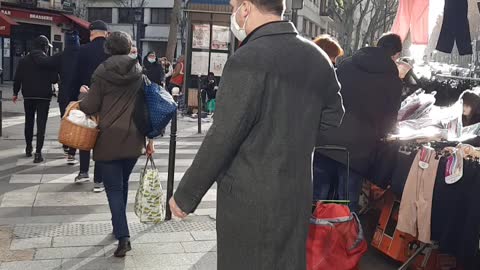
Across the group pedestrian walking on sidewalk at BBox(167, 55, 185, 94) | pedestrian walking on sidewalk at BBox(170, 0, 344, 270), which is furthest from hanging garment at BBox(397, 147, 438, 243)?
pedestrian walking on sidewalk at BBox(167, 55, 185, 94)

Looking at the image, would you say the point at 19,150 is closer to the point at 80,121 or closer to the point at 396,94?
the point at 80,121

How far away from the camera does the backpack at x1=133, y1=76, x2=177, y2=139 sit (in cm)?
453

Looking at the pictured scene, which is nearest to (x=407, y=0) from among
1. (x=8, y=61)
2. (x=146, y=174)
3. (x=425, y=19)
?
(x=425, y=19)

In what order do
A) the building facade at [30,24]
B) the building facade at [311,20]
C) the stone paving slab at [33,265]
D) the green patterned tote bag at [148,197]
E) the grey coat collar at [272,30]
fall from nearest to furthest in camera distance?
1. the grey coat collar at [272,30]
2. the stone paving slab at [33,265]
3. the green patterned tote bag at [148,197]
4. the building facade at [30,24]
5. the building facade at [311,20]

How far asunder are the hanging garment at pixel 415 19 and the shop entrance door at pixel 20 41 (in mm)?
24179

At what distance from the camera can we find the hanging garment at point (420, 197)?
13.6 feet

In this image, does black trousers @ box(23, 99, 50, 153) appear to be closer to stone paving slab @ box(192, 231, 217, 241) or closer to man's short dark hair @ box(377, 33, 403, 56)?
stone paving slab @ box(192, 231, 217, 241)

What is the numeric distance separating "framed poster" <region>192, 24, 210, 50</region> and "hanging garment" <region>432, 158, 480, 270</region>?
510 inches

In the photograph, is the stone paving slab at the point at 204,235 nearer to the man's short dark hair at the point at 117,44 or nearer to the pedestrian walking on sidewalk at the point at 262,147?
the man's short dark hair at the point at 117,44

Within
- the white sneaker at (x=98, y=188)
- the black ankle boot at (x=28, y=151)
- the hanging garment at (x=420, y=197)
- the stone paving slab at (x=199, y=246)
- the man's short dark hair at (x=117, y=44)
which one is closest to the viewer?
the hanging garment at (x=420, y=197)

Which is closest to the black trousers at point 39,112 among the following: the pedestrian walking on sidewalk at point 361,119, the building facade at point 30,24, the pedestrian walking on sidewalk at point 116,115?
the pedestrian walking on sidewalk at point 116,115

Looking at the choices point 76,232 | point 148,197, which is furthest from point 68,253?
point 148,197

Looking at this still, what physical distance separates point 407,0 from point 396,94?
3.38m

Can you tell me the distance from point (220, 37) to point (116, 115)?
12.3 metres
